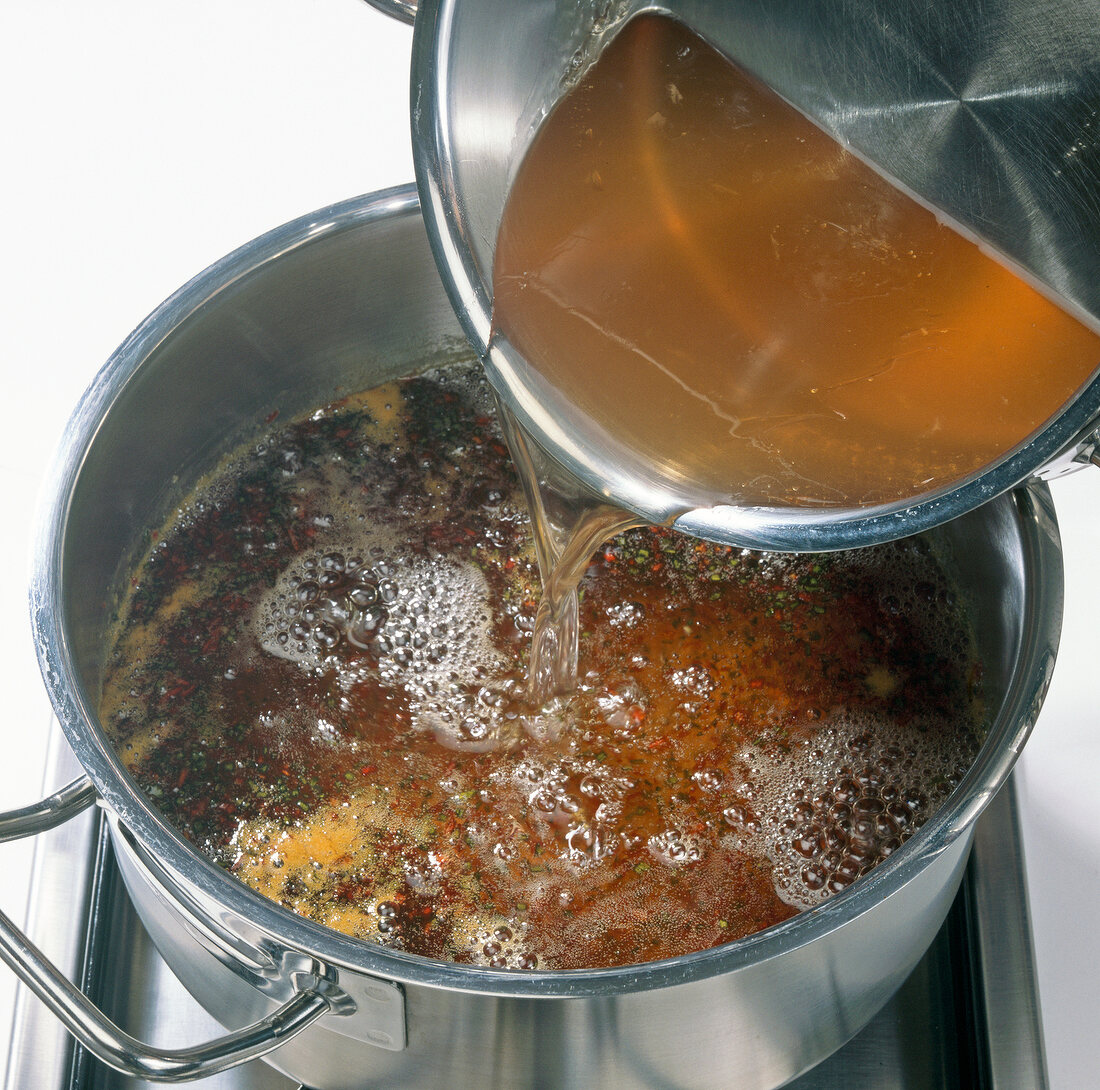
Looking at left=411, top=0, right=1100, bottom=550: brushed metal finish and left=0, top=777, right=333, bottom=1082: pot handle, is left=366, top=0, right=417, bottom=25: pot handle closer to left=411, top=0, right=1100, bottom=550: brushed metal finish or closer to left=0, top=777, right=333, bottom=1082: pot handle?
left=411, top=0, right=1100, bottom=550: brushed metal finish

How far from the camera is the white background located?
1.60m

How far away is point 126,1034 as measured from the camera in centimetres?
79

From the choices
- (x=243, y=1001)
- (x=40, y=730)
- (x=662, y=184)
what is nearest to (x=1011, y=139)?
(x=662, y=184)

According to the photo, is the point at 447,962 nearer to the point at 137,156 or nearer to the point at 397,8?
the point at 397,8

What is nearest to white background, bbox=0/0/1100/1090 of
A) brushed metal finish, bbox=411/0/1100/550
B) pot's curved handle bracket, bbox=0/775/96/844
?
pot's curved handle bracket, bbox=0/775/96/844

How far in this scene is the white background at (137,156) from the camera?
1.60 meters

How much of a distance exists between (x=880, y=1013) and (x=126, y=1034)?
0.61m

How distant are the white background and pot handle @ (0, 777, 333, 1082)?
613 mm

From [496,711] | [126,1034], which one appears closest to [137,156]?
[496,711]

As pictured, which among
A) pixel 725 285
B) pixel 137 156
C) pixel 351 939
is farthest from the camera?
pixel 137 156

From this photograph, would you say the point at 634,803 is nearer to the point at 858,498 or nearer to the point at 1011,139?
the point at 858,498

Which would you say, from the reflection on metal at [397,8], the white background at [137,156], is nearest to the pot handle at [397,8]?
the reflection on metal at [397,8]

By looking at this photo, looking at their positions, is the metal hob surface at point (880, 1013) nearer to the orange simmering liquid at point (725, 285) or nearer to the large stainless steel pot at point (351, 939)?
the large stainless steel pot at point (351, 939)

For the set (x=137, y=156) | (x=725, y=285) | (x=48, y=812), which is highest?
(x=137, y=156)
